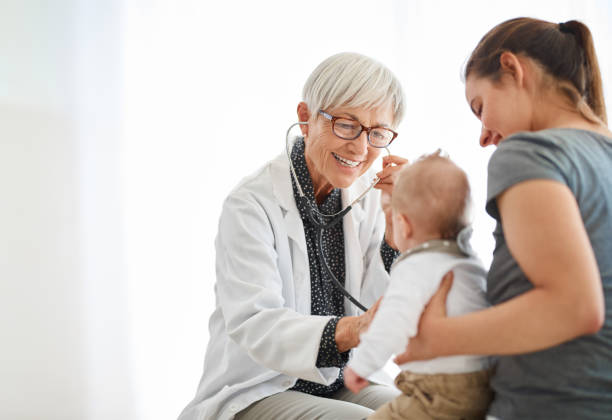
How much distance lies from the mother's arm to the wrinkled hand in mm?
70

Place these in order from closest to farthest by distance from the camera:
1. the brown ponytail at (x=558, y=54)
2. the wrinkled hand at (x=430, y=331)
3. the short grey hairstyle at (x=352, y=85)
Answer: the wrinkled hand at (x=430, y=331) → the brown ponytail at (x=558, y=54) → the short grey hairstyle at (x=352, y=85)

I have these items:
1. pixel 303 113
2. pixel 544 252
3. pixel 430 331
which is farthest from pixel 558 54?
pixel 303 113

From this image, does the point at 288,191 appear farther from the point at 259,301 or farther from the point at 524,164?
the point at 524,164

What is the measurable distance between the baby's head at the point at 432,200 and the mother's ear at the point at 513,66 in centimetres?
19

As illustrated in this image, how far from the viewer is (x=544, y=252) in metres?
0.81

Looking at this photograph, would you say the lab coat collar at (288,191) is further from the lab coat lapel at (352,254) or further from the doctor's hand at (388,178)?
the doctor's hand at (388,178)

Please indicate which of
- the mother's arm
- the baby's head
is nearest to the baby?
the baby's head

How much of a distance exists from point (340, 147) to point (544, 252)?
0.87 m

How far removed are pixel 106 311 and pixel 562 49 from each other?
6.29ft

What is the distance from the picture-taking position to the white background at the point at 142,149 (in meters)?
2.13

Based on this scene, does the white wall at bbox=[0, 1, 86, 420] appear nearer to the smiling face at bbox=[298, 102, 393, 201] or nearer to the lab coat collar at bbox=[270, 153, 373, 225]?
the lab coat collar at bbox=[270, 153, 373, 225]

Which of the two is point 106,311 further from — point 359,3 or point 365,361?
point 359,3

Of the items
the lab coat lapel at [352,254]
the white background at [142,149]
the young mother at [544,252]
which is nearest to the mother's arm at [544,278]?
the young mother at [544,252]

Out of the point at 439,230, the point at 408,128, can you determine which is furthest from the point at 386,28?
the point at 439,230
